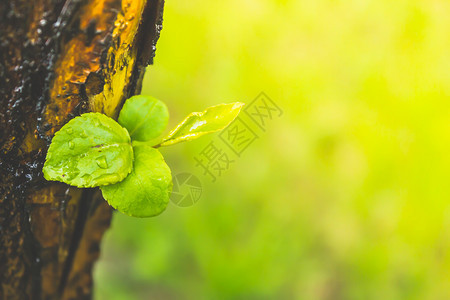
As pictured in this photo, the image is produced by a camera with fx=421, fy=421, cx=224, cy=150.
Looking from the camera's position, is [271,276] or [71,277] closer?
[71,277]

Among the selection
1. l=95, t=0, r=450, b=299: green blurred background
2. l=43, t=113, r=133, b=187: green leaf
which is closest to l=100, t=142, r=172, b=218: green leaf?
l=43, t=113, r=133, b=187: green leaf

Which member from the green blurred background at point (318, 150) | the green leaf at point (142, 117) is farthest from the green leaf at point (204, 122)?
the green blurred background at point (318, 150)

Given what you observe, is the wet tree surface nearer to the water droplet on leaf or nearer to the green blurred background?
the water droplet on leaf

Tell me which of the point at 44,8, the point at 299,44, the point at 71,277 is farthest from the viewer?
the point at 299,44

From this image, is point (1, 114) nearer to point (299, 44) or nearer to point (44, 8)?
point (44, 8)

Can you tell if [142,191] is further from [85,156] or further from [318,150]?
[318,150]

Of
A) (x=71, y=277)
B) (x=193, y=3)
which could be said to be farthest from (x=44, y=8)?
(x=193, y=3)

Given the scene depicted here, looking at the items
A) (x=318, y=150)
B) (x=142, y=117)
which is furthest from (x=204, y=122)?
(x=318, y=150)
